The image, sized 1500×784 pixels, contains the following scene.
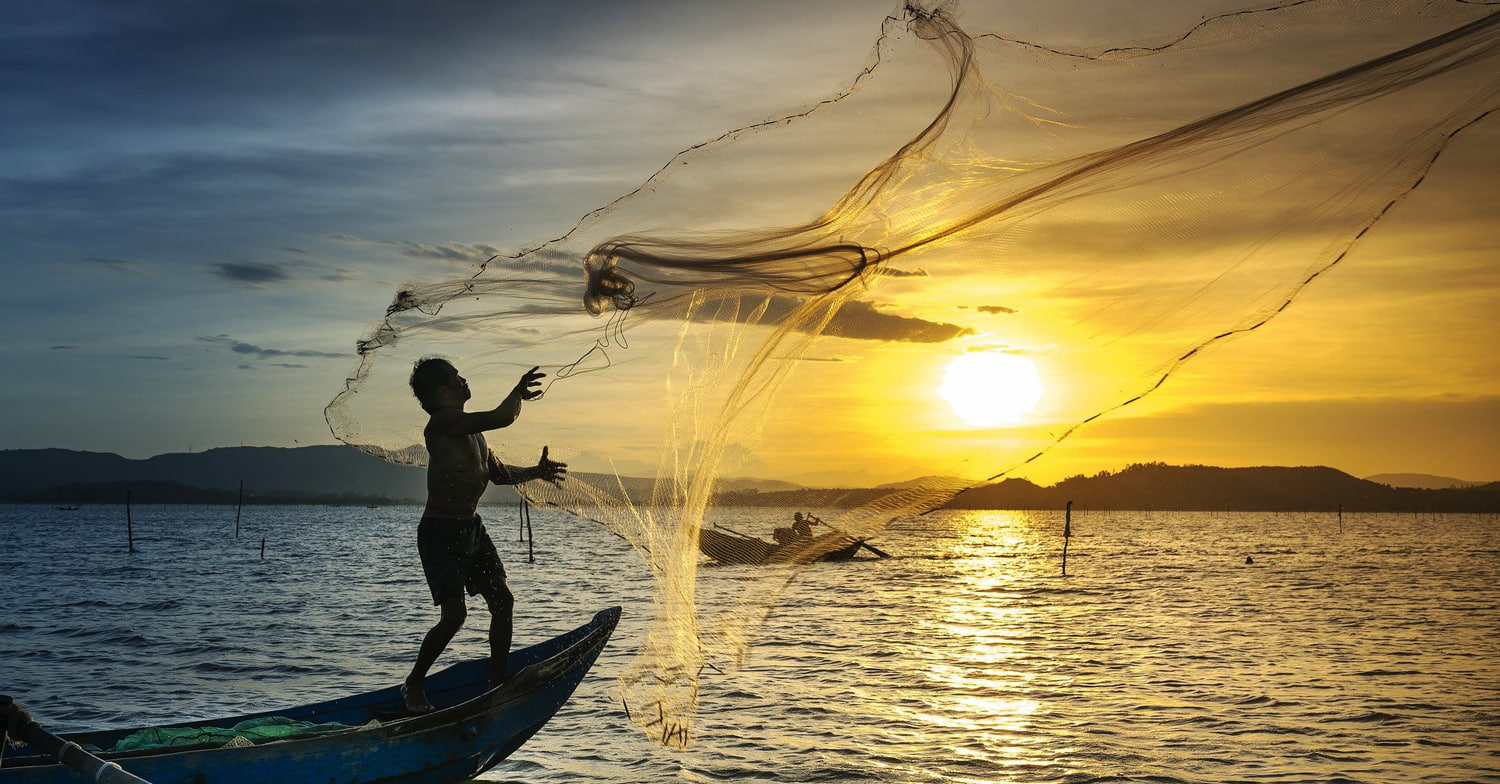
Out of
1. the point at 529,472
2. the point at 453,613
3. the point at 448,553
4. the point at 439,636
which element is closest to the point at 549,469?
the point at 529,472

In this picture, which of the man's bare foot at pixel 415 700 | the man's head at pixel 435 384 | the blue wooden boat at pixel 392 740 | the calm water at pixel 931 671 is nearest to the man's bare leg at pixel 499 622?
the blue wooden boat at pixel 392 740

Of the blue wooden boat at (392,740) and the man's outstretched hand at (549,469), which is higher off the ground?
the man's outstretched hand at (549,469)

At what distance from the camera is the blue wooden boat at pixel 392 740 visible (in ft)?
23.6

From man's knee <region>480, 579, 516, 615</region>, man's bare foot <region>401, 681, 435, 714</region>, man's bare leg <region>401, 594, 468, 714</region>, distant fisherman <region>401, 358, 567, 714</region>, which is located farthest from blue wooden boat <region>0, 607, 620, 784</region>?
man's knee <region>480, 579, 516, 615</region>

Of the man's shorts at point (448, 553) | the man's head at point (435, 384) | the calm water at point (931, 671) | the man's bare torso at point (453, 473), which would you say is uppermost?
the man's head at point (435, 384)

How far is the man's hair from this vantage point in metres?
7.55

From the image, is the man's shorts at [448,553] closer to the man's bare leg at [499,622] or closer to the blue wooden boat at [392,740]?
the man's bare leg at [499,622]

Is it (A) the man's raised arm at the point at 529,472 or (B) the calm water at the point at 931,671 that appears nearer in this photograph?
(A) the man's raised arm at the point at 529,472

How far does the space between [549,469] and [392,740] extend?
83.9 inches

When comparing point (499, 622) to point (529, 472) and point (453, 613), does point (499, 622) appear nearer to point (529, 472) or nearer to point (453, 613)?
point (453, 613)

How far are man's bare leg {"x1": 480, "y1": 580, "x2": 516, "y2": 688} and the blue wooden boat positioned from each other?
16 cm

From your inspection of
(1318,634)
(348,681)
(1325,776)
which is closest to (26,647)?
(348,681)

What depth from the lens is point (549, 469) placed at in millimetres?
7855

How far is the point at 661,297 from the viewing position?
292 inches
